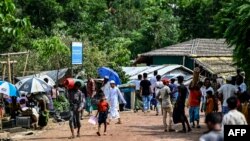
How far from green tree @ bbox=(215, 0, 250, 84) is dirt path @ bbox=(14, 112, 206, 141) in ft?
8.01

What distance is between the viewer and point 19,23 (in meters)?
11.3

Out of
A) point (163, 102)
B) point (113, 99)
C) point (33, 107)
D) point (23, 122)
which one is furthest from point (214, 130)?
point (33, 107)

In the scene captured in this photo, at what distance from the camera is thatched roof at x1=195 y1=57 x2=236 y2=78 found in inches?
1372

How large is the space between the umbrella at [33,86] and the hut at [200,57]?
1631cm

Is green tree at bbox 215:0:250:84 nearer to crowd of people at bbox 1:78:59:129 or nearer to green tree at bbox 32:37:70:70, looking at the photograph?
crowd of people at bbox 1:78:59:129

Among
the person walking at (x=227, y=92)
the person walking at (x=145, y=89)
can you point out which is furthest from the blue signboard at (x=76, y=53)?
the person walking at (x=227, y=92)

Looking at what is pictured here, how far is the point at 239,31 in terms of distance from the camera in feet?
51.7

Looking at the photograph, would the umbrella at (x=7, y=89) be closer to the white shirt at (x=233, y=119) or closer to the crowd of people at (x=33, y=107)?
the crowd of people at (x=33, y=107)

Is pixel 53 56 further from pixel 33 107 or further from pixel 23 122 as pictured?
pixel 23 122

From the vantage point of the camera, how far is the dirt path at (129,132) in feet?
52.0

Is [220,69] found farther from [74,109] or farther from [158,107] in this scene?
[74,109]

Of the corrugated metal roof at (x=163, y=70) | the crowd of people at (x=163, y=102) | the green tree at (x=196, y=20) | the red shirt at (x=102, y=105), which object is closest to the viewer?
the crowd of people at (x=163, y=102)

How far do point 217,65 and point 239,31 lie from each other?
68.5ft

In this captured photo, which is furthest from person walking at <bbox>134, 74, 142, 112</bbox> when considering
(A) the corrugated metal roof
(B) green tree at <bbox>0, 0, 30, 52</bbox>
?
(B) green tree at <bbox>0, 0, 30, 52</bbox>
